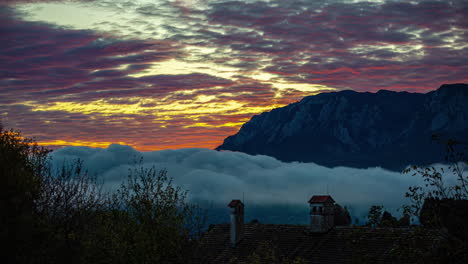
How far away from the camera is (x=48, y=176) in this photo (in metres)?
31.4

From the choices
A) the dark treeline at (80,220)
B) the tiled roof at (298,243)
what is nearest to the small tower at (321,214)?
the tiled roof at (298,243)

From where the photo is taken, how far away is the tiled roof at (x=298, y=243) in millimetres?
32750

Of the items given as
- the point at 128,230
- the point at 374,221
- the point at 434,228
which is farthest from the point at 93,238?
the point at 434,228

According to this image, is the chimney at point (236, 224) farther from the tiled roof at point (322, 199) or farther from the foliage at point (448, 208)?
the foliage at point (448, 208)

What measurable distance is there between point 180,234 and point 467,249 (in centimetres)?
1452

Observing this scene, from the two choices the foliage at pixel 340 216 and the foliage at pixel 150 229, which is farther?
the foliage at pixel 340 216

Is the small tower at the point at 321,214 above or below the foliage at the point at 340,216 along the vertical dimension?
above

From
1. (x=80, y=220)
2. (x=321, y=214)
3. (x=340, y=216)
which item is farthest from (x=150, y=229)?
(x=340, y=216)

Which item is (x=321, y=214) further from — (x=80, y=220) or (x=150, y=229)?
(x=80, y=220)

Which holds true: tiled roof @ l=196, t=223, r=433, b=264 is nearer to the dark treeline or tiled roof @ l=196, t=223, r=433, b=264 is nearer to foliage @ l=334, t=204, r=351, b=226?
the dark treeline

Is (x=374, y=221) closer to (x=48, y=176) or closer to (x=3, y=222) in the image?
(x=3, y=222)

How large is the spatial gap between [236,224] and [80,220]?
1407cm

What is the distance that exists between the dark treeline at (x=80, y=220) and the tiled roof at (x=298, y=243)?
15.3 ft

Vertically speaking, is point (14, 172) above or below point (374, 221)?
above
